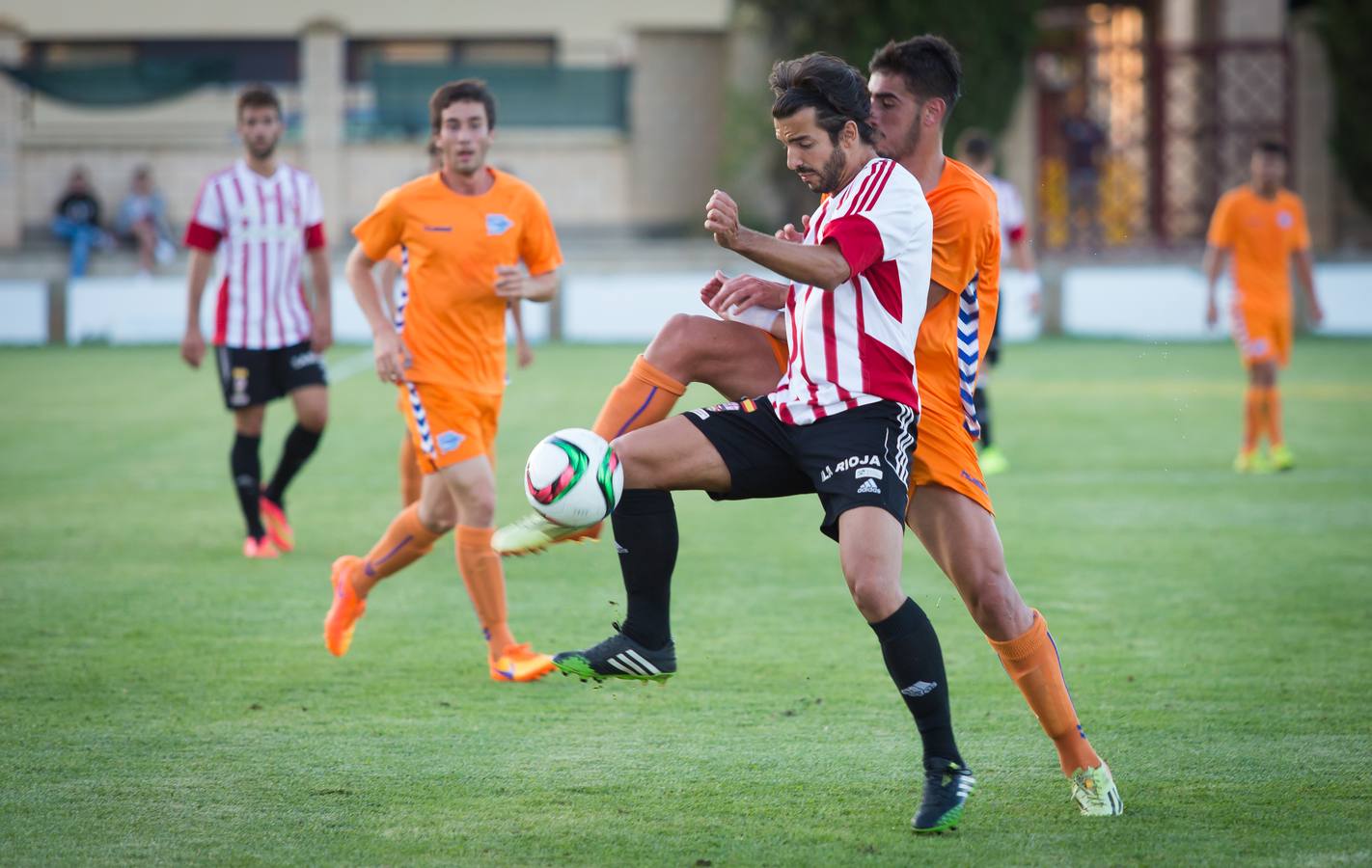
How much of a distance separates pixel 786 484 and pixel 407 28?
27048 mm

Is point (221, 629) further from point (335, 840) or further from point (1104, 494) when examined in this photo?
point (1104, 494)

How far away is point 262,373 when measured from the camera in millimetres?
8453

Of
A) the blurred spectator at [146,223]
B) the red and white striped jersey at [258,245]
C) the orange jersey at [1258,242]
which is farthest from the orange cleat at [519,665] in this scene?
the blurred spectator at [146,223]

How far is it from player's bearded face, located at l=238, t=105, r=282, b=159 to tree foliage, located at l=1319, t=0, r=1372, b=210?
20410 mm

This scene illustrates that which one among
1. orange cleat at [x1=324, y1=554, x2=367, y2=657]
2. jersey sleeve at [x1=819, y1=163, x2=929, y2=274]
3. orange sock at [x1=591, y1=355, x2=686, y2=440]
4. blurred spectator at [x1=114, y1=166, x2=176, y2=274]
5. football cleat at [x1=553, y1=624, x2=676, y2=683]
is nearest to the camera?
jersey sleeve at [x1=819, y1=163, x2=929, y2=274]

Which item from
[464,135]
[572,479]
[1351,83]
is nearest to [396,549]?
[464,135]

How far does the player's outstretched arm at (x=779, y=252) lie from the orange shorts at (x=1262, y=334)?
8197 mm

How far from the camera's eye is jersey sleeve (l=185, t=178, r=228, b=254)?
8.40 metres

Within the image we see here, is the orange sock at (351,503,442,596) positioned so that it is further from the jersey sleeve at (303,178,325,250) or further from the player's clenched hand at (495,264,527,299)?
the jersey sleeve at (303,178,325,250)

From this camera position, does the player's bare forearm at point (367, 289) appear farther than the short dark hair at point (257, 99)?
No

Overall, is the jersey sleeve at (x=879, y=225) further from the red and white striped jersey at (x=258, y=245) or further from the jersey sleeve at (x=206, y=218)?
the jersey sleeve at (x=206, y=218)

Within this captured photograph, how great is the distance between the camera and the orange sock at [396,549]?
248 inches

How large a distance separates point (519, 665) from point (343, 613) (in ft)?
2.61

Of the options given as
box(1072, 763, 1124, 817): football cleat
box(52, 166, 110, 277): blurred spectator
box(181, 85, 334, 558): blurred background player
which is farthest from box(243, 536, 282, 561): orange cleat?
box(52, 166, 110, 277): blurred spectator
